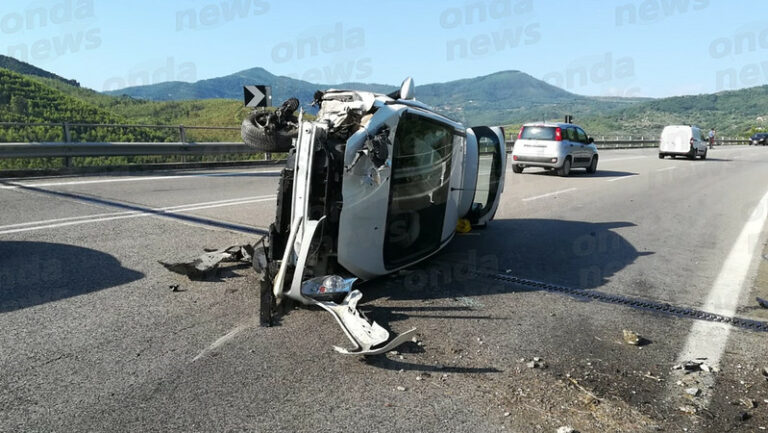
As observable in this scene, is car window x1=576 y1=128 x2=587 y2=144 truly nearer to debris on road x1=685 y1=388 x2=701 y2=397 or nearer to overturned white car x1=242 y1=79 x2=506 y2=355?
overturned white car x1=242 y1=79 x2=506 y2=355

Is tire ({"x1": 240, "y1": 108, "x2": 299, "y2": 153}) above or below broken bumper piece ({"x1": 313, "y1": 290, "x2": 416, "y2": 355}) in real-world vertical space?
above

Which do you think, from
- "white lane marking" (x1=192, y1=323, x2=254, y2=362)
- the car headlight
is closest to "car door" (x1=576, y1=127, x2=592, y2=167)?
the car headlight

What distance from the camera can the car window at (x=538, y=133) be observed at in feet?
56.1

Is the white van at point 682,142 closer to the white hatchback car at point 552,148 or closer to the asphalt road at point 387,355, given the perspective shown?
the white hatchback car at point 552,148

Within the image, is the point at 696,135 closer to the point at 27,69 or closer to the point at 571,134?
the point at 571,134

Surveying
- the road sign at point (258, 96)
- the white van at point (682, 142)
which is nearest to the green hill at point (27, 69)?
the road sign at point (258, 96)

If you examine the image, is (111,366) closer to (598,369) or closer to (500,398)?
(500,398)

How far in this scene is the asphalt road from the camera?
2719mm

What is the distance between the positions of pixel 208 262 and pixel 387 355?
2310mm

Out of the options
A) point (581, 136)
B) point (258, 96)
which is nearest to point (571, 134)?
point (581, 136)

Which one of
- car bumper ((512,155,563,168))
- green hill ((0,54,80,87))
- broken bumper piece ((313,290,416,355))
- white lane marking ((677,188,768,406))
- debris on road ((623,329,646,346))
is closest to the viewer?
broken bumper piece ((313,290,416,355))

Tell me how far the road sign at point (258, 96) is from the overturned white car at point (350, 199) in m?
10.9

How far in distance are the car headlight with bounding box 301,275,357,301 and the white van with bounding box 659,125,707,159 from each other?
1140 inches

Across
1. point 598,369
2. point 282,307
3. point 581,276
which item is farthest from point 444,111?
point 598,369
